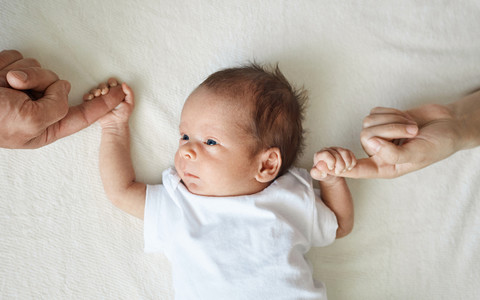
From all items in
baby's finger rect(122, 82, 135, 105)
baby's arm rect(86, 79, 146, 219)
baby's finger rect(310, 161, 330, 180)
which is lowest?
baby's arm rect(86, 79, 146, 219)

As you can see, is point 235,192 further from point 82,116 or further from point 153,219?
point 82,116

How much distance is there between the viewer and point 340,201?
1.37 metres

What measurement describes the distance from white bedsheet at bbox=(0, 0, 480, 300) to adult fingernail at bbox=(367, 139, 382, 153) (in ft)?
1.09

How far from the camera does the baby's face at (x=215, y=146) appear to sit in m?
1.23

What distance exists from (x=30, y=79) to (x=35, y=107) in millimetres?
92

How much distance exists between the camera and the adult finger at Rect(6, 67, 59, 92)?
108cm

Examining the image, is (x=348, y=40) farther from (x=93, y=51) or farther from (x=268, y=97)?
(x=93, y=51)

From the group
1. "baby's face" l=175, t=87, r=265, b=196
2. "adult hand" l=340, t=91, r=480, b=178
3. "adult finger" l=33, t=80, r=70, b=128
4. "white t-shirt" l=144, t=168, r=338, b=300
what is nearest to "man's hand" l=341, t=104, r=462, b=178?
"adult hand" l=340, t=91, r=480, b=178

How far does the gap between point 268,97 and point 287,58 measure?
328 millimetres

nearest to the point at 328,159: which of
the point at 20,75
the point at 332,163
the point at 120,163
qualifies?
the point at 332,163

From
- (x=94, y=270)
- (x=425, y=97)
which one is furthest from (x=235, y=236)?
(x=425, y=97)

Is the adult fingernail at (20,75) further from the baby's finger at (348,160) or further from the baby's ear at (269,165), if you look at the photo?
the baby's finger at (348,160)

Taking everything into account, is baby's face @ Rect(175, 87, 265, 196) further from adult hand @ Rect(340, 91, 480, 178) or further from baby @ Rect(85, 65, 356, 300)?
adult hand @ Rect(340, 91, 480, 178)

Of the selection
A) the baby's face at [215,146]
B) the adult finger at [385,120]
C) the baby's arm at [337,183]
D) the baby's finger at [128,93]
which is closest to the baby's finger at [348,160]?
the baby's arm at [337,183]
